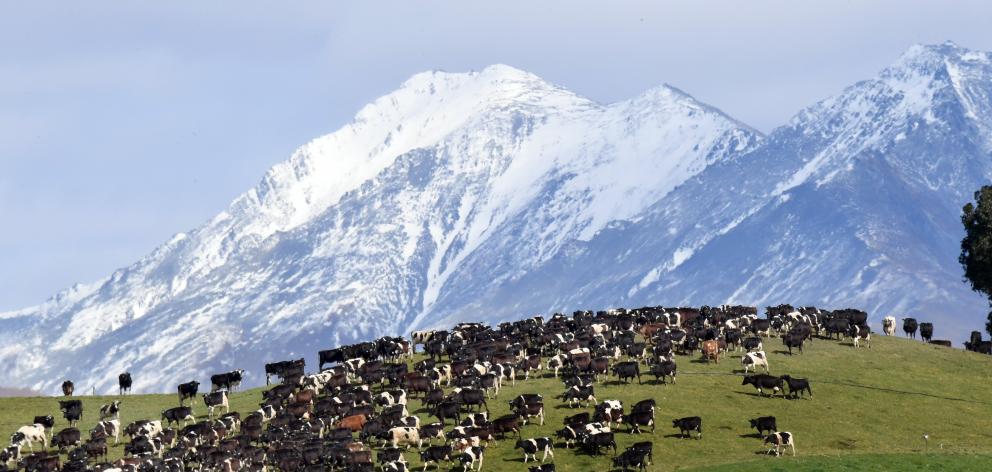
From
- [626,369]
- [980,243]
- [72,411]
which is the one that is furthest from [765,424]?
[980,243]

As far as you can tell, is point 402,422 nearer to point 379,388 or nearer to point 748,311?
point 379,388

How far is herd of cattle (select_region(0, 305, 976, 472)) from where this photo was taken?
72.8 meters

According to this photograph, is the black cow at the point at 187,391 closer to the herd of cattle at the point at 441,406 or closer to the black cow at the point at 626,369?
the herd of cattle at the point at 441,406

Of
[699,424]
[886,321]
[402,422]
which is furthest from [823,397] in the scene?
[886,321]

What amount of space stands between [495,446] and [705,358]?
26.1 meters

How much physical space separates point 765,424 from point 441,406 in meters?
17.5

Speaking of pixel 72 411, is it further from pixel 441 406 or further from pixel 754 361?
pixel 754 361

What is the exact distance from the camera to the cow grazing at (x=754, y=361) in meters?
92.1

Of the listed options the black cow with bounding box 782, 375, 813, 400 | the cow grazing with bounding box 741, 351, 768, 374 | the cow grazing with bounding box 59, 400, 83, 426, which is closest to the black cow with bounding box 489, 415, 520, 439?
the black cow with bounding box 782, 375, 813, 400

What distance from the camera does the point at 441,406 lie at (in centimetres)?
8075

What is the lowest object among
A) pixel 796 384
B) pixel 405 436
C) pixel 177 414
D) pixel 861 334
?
pixel 405 436

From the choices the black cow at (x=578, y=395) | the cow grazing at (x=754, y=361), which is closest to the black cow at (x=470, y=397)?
the black cow at (x=578, y=395)

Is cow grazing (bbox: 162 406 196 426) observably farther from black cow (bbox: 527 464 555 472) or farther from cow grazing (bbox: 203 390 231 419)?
black cow (bbox: 527 464 555 472)

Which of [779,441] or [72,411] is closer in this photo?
[779,441]
